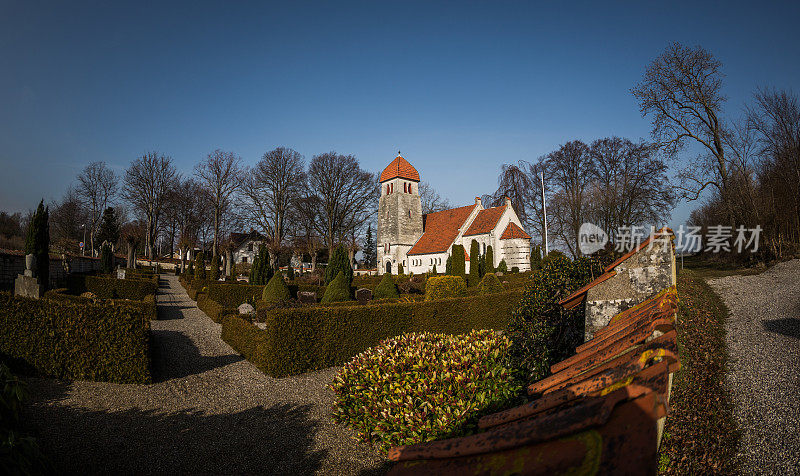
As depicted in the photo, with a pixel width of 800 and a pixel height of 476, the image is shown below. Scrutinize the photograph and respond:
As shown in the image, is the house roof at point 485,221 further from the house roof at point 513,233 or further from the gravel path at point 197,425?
the gravel path at point 197,425

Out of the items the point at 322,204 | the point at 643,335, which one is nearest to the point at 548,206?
the point at 322,204

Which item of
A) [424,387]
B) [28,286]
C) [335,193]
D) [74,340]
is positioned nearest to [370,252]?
[335,193]

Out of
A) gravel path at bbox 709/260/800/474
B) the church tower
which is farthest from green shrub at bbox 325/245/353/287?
the church tower

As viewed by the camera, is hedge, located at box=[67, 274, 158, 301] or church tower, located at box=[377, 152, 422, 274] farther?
church tower, located at box=[377, 152, 422, 274]

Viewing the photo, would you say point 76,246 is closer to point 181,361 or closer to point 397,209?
point 397,209

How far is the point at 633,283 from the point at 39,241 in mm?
19280

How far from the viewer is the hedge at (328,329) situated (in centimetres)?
801

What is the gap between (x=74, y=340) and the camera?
704 cm

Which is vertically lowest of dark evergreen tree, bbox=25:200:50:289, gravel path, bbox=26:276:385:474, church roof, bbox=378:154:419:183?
gravel path, bbox=26:276:385:474

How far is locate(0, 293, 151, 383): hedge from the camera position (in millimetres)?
6914

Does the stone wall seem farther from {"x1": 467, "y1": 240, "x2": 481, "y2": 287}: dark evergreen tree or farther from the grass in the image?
{"x1": 467, "y1": 240, "x2": 481, "y2": 287}: dark evergreen tree

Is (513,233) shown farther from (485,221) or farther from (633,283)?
(633,283)

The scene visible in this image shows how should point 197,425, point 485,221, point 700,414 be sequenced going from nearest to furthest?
point 700,414
point 197,425
point 485,221

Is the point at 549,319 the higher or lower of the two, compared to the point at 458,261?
lower
